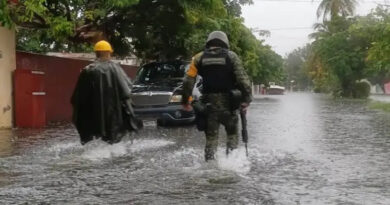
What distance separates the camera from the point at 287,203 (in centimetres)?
609

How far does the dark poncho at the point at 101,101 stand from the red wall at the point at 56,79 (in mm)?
7721

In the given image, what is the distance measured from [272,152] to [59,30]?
711 centimetres

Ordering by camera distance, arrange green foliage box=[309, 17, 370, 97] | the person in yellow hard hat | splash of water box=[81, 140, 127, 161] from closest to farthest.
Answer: the person in yellow hard hat
splash of water box=[81, 140, 127, 161]
green foliage box=[309, 17, 370, 97]

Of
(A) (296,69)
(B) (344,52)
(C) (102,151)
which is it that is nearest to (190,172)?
(C) (102,151)

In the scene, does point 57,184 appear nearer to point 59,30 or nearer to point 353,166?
point 353,166

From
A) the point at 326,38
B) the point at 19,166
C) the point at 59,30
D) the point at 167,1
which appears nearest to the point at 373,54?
the point at 167,1

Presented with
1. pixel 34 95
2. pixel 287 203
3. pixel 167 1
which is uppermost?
pixel 167 1

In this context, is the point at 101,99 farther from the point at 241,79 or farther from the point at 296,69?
the point at 296,69

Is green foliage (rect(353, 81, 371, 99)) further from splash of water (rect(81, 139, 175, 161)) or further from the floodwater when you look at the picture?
splash of water (rect(81, 139, 175, 161))

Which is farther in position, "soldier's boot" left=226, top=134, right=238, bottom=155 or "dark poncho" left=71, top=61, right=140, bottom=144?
"dark poncho" left=71, top=61, right=140, bottom=144

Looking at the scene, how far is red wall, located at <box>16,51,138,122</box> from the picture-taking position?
17594 millimetres

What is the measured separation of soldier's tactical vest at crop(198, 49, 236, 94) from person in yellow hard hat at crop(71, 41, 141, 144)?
1.84 m

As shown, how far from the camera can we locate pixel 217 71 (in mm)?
8250

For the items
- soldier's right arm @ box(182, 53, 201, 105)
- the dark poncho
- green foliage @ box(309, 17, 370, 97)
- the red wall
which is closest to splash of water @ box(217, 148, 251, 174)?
soldier's right arm @ box(182, 53, 201, 105)
